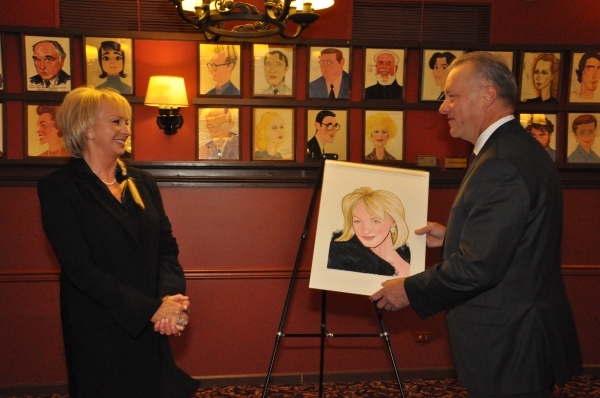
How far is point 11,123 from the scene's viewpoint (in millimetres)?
4195

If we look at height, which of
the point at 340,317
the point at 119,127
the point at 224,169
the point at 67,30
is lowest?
the point at 340,317

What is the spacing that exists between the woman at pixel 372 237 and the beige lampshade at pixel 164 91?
1.57 m

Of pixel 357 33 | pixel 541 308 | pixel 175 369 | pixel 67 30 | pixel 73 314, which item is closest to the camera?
pixel 541 308

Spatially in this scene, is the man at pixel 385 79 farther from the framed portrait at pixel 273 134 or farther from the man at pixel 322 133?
the framed portrait at pixel 273 134

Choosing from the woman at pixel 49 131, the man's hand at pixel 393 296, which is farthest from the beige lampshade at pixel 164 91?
the man's hand at pixel 393 296

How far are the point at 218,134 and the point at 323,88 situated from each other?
0.88 metres

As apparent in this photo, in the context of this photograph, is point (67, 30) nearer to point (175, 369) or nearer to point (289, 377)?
point (175, 369)

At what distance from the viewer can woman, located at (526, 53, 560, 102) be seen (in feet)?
15.0

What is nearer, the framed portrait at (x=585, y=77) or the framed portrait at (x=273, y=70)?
the framed portrait at (x=273, y=70)

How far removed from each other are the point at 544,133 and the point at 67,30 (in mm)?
3713

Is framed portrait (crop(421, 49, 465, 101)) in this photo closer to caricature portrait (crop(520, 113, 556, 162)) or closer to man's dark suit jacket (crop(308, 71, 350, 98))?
man's dark suit jacket (crop(308, 71, 350, 98))

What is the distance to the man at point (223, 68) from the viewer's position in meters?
4.33

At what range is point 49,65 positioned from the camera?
13.7 feet

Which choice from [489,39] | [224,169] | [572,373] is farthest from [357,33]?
[572,373]
